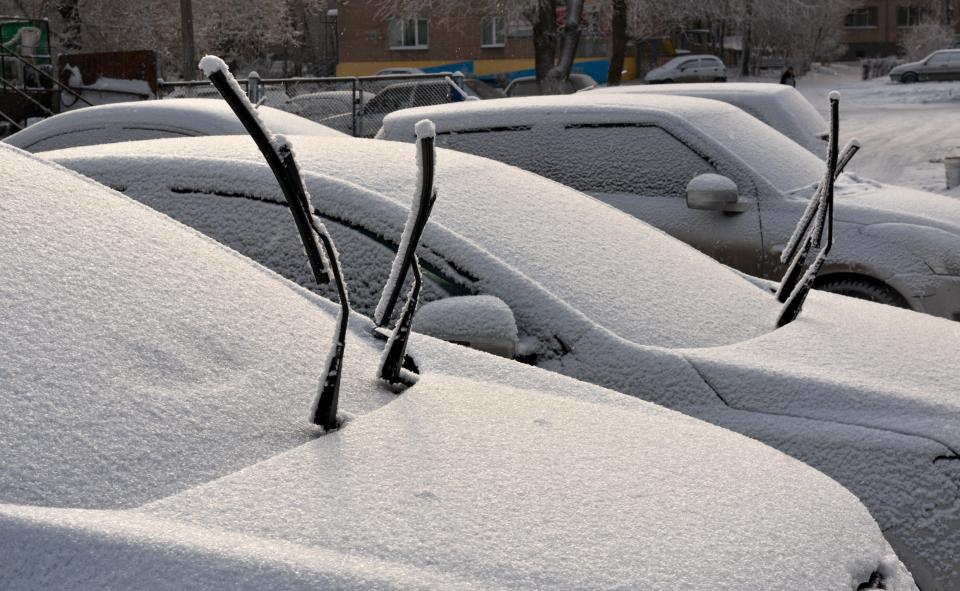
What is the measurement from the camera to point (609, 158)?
744 centimetres

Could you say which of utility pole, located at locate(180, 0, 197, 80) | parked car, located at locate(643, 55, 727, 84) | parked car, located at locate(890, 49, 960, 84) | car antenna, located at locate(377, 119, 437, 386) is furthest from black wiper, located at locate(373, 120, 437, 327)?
parked car, located at locate(890, 49, 960, 84)

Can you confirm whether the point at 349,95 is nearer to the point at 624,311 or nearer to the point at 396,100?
the point at 396,100

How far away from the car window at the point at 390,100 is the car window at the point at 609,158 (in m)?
8.81

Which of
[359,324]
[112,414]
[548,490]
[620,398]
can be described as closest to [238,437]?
[112,414]

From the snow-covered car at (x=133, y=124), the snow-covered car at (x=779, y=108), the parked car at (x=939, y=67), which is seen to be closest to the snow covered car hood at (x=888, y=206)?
the snow-covered car at (x=779, y=108)

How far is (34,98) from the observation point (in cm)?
1967

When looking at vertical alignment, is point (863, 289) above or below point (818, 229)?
below

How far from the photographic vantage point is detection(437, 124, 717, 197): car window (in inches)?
290

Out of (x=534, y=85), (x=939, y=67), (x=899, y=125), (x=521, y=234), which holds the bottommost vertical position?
(x=899, y=125)

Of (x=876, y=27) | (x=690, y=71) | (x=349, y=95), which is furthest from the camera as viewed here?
(x=876, y=27)

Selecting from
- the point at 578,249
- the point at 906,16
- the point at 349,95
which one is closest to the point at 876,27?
the point at 906,16

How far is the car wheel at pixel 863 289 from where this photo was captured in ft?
23.3

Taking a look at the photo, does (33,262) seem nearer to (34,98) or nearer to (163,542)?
(163,542)

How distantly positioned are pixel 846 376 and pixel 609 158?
12.0 feet
